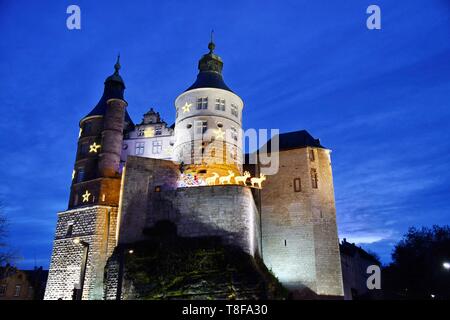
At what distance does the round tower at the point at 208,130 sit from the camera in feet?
112

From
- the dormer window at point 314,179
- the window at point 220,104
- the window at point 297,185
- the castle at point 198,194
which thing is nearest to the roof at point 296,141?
the castle at point 198,194

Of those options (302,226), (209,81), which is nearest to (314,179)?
(302,226)

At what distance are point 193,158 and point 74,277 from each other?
557 inches

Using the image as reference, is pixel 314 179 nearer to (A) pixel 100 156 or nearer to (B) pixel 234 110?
(B) pixel 234 110

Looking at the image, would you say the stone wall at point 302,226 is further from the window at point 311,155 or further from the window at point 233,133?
the window at point 233,133

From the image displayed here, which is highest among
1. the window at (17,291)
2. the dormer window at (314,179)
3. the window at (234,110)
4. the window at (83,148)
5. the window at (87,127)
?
the window at (234,110)

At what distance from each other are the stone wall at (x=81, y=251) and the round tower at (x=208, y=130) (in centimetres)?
846

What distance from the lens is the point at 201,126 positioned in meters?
35.3

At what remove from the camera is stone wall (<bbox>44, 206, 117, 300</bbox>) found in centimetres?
2905

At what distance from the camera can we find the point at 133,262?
1046 inches

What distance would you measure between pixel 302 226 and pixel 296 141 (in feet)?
29.6

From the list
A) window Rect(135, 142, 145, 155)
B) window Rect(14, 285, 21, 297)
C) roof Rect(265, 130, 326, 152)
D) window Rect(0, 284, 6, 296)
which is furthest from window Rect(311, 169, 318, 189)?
window Rect(0, 284, 6, 296)

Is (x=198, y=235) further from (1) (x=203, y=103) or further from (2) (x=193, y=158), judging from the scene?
(1) (x=203, y=103)

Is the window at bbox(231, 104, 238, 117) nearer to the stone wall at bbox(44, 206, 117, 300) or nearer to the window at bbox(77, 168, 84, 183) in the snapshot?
the stone wall at bbox(44, 206, 117, 300)
